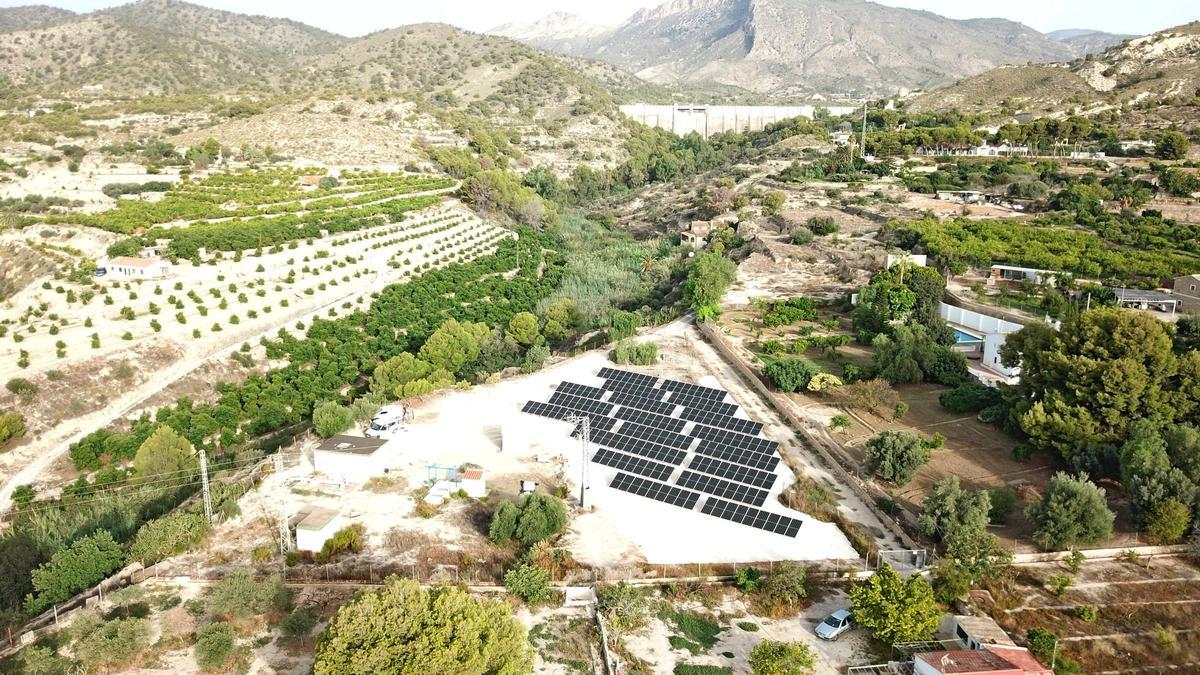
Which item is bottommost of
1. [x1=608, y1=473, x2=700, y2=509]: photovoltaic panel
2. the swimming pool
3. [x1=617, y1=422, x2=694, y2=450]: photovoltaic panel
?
[x1=608, y1=473, x2=700, y2=509]: photovoltaic panel

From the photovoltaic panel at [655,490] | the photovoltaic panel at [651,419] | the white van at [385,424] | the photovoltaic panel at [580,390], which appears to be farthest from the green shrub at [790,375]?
the white van at [385,424]

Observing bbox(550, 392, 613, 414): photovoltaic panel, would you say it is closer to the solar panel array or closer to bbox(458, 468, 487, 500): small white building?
the solar panel array

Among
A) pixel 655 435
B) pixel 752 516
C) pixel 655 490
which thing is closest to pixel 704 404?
pixel 655 435

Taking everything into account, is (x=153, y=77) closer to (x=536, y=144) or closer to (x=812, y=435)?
(x=536, y=144)

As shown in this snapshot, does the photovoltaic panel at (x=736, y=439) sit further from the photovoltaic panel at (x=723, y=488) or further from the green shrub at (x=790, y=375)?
the green shrub at (x=790, y=375)

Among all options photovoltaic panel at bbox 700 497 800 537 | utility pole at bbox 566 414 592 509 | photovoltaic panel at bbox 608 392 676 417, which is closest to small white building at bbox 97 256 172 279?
utility pole at bbox 566 414 592 509

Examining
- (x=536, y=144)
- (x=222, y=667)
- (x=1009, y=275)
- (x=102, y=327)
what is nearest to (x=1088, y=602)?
(x=222, y=667)
